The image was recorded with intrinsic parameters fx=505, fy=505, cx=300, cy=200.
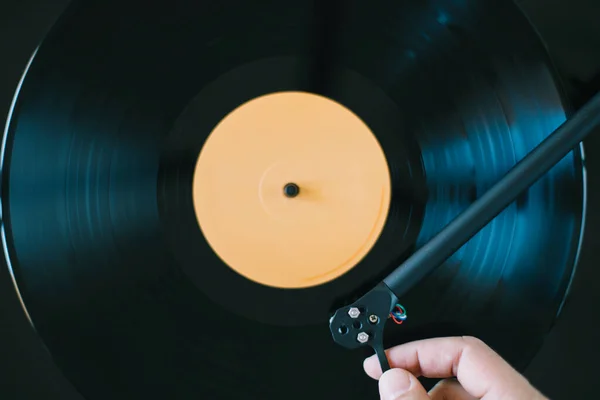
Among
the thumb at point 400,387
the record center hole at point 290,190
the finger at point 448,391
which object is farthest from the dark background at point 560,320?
the record center hole at point 290,190

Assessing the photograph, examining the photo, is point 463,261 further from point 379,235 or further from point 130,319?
point 130,319

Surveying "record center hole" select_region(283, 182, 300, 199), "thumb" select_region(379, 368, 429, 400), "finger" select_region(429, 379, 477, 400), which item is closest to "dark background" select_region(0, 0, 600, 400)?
"finger" select_region(429, 379, 477, 400)

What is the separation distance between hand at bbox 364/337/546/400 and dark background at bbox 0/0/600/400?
0.25m

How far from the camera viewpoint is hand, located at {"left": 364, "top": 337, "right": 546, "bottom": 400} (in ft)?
1.85

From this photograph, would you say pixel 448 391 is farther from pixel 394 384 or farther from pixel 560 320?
pixel 560 320

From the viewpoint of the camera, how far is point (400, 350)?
64 centimetres

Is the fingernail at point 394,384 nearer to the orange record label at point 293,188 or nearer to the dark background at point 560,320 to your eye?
the orange record label at point 293,188

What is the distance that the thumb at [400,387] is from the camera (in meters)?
0.56

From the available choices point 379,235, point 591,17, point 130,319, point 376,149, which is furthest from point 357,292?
point 591,17

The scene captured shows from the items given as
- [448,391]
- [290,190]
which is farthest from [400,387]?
[290,190]

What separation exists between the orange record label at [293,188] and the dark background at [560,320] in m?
0.35

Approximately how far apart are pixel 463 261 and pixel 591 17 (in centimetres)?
45

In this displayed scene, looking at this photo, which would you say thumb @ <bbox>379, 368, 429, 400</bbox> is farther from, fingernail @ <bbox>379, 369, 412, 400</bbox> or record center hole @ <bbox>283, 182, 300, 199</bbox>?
record center hole @ <bbox>283, 182, 300, 199</bbox>

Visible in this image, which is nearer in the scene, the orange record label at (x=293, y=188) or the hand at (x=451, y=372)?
the hand at (x=451, y=372)
